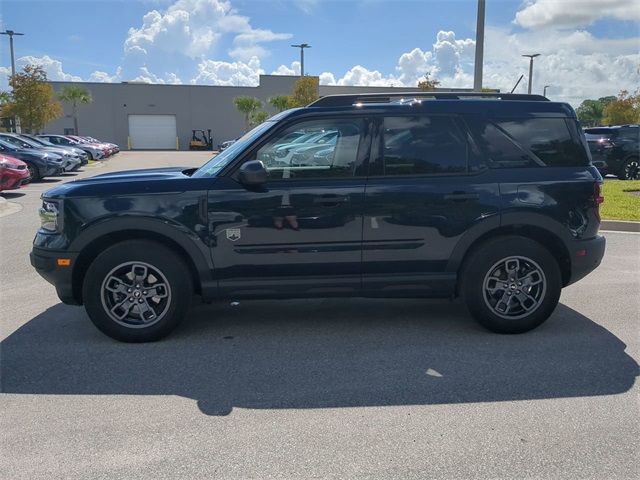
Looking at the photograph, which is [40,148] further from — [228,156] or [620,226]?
[620,226]

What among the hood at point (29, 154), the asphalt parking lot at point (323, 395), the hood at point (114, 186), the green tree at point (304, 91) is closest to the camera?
the asphalt parking lot at point (323, 395)

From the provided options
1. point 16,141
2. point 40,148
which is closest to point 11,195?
point 40,148

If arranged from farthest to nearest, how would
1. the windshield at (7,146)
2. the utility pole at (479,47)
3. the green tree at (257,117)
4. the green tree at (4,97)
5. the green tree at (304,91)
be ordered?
the green tree at (257,117) → the green tree at (304,91) → the green tree at (4,97) → the windshield at (7,146) → the utility pole at (479,47)

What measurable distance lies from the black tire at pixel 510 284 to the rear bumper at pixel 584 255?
0.61ft

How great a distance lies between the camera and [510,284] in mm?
4742

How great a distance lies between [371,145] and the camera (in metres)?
4.62

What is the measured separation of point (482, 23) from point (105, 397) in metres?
10.8

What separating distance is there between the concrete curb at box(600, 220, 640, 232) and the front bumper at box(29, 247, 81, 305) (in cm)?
867

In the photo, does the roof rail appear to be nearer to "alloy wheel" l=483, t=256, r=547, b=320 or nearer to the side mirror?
the side mirror

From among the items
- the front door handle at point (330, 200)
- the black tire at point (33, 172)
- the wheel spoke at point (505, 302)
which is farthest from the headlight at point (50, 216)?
the black tire at point (33, 172)

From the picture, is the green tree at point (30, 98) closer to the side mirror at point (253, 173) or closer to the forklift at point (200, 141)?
the forklift at point (200, 141)

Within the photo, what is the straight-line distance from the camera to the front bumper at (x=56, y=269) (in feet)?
14.6

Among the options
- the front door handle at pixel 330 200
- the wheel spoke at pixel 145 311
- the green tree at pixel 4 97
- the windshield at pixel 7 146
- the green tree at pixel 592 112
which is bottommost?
the wheel spoke at pixel 145 311

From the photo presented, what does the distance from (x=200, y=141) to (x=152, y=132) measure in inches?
281
